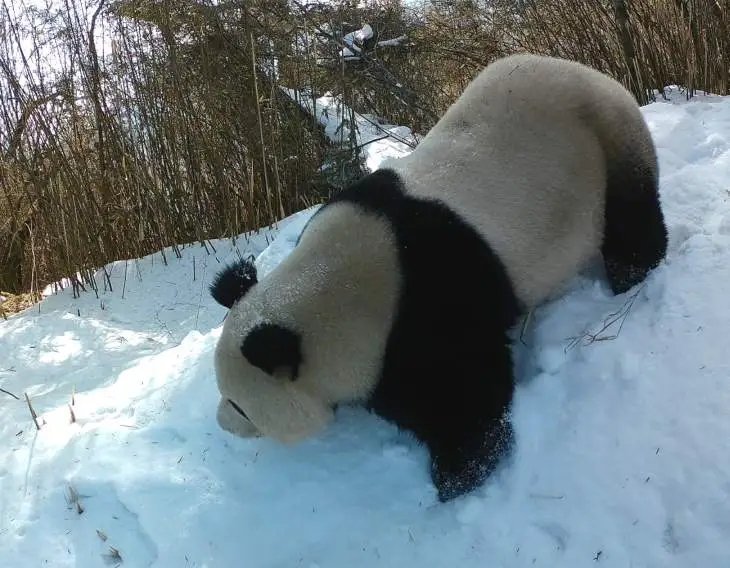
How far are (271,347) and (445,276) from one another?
682mm

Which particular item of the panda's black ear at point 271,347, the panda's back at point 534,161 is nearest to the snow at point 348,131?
the panda's back at point 534,161

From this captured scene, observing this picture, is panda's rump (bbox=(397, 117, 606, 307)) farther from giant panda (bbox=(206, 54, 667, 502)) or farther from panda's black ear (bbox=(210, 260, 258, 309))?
panda's black ear (bbox=(210, 260, 258, 309))

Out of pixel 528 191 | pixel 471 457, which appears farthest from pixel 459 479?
pixel 528 191

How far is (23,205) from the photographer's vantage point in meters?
5.65

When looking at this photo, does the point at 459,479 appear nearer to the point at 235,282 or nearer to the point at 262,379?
the point at 262,379

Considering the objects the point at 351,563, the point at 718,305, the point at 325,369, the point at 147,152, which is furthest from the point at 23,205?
the point at 718,305

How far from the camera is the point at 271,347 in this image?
81.5 inches

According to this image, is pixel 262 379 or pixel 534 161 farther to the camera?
pixel 534 161

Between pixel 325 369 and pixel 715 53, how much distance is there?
4.25 m

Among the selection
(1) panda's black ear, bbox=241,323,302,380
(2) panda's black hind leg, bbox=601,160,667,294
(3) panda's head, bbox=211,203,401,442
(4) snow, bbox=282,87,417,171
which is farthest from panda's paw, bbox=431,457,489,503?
(4) snow, bbox=282,87,417,171

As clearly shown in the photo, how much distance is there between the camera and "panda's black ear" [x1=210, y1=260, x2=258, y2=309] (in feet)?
8.32

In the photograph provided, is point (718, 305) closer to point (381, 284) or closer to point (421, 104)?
point (381, 284)

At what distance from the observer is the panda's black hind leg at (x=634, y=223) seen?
2.67m

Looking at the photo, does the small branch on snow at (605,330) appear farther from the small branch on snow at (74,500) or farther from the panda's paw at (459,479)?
the small branch on snow at (74,500)
